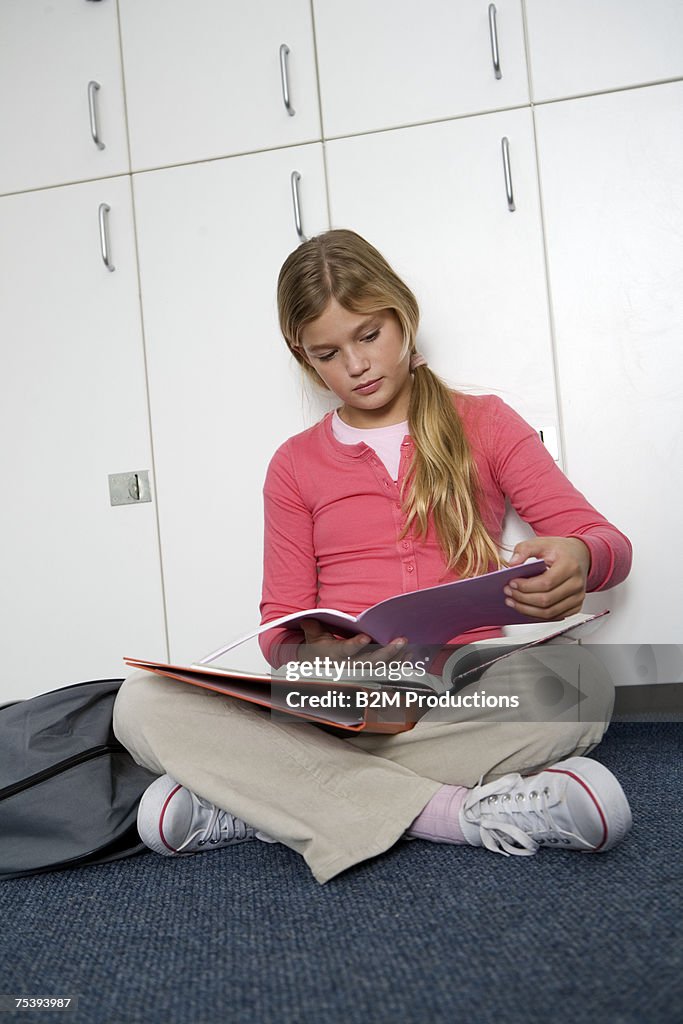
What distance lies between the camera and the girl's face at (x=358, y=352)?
1.42m

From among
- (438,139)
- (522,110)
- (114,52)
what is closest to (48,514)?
(114,52)

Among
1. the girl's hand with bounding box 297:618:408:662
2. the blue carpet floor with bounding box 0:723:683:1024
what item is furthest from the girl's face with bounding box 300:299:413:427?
the blue carpet floor with bounding box 0:723:683:1024

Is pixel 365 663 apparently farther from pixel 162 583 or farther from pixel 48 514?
pixel 48 514

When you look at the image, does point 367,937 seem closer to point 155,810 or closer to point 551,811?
point 551,811

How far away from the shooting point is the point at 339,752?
1165 mm

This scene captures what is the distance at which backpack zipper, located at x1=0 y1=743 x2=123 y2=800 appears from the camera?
1228 mm

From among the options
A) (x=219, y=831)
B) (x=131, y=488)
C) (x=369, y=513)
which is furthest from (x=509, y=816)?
(x=131, y=488)

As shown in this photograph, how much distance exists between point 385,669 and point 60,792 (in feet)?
1.67

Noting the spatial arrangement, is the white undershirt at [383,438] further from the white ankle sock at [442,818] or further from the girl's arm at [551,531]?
the white ankle sock at [442,818]

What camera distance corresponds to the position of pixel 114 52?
6.36 feet

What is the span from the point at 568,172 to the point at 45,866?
151 cm

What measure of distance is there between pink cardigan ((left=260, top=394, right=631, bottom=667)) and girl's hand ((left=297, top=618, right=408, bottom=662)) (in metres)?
0.09

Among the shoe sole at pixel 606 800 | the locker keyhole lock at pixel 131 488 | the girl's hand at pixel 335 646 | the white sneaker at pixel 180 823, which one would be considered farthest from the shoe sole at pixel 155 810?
the locker keyhole lock at pixel 131 488

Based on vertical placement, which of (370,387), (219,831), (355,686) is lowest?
(219,831)
